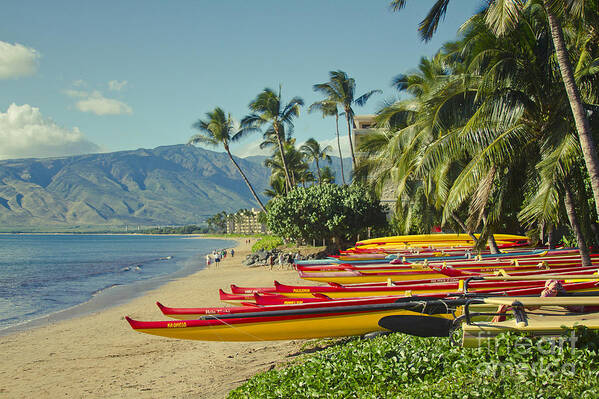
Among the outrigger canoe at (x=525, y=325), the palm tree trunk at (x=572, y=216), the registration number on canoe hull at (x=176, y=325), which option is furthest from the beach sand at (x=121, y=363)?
the palm tree trunk at (x=572, y=216)

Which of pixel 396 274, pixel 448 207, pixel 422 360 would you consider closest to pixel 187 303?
pixel 396 274

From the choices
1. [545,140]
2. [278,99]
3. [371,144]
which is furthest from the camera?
[278,99]

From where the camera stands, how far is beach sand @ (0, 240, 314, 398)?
23.3 ft

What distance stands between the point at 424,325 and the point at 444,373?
86cm

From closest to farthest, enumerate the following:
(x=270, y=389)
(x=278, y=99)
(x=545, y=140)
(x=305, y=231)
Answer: (x=270, y=389) → (x=545, y=140) → (x=305, y=231) → (x=278, y=99)

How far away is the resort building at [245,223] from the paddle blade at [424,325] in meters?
118

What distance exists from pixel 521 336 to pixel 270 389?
2605 millimetres

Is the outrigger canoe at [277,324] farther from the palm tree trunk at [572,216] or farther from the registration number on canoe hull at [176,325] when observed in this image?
the palm tree trunk at [572,216]

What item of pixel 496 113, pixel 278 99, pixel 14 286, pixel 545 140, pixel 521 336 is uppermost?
pixel 278 99

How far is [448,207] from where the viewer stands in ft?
32.5

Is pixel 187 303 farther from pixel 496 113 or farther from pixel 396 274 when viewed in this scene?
pixel 496 113

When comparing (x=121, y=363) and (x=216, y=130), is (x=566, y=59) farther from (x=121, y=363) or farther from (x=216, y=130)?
(x=216, y=130)

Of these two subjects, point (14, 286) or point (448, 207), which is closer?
point (448, 207)

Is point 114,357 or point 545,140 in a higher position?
point 545,140
